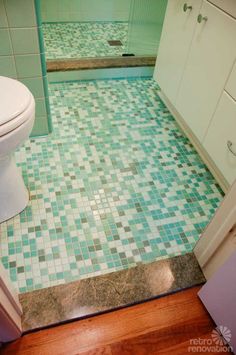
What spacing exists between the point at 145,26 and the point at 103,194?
163cm

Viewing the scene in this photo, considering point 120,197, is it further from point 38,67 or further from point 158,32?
point 158,32

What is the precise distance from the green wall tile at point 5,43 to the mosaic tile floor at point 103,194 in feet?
1.60

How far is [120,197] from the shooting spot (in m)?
1.28

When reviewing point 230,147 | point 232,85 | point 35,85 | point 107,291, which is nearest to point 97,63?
point 35,85

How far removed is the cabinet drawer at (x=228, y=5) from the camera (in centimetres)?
105

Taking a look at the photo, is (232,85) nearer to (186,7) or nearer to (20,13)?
(186,7)

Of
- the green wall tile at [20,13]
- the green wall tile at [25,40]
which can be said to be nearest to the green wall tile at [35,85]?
the green wall tile at [25,40]

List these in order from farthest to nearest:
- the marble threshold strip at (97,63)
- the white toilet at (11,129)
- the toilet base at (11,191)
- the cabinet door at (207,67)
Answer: the marble threshold strip at (97,63) < the cabinet door at (207,67) < the toilet base at (11,191) < the white toilet at (11,129)

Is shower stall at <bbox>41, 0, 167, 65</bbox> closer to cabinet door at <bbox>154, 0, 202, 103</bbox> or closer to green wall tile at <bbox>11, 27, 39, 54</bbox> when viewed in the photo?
cabinet door at <bbox>154, 0, 202, 103</bbox>

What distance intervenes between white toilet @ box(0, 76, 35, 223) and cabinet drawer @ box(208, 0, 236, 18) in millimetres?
873

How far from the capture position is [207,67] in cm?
126

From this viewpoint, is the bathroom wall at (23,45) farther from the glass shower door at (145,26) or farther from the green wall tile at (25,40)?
the glass shower door at (145,26)

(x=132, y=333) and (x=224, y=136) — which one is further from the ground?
(x=224, y=136)

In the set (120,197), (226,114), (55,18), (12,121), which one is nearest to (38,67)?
(12,121)
